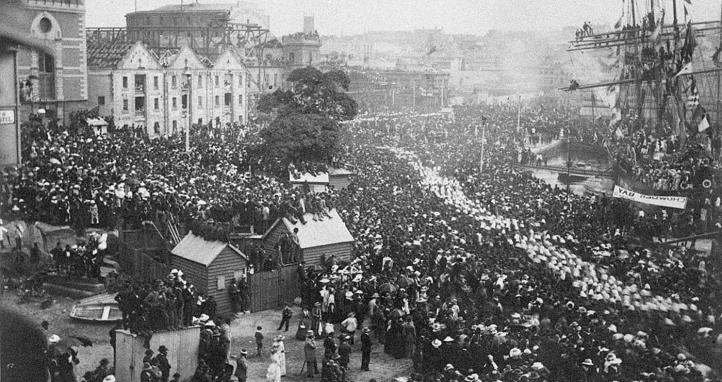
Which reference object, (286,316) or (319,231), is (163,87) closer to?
(319,231)

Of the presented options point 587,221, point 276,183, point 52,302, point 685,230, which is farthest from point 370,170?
point 52,302

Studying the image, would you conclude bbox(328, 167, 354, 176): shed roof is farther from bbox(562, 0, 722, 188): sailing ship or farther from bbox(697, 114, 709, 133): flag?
bbox(697, 114, 709, 133): flag

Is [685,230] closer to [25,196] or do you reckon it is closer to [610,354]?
[610,354]

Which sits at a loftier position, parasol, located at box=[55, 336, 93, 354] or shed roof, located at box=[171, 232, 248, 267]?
shed roof, located at box=[171, 232, 248, 267]

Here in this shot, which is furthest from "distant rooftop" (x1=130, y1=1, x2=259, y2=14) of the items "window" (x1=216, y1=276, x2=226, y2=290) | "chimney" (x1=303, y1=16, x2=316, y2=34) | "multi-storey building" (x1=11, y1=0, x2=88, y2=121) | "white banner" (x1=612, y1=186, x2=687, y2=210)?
"window" (x1=216, y1=276, x2=226, y2=290)

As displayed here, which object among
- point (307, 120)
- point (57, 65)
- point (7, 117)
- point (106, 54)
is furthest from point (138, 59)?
point (7, 117)

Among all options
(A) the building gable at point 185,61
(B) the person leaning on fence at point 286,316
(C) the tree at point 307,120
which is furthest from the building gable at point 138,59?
(B) the person leaning on fence at point 286,316
